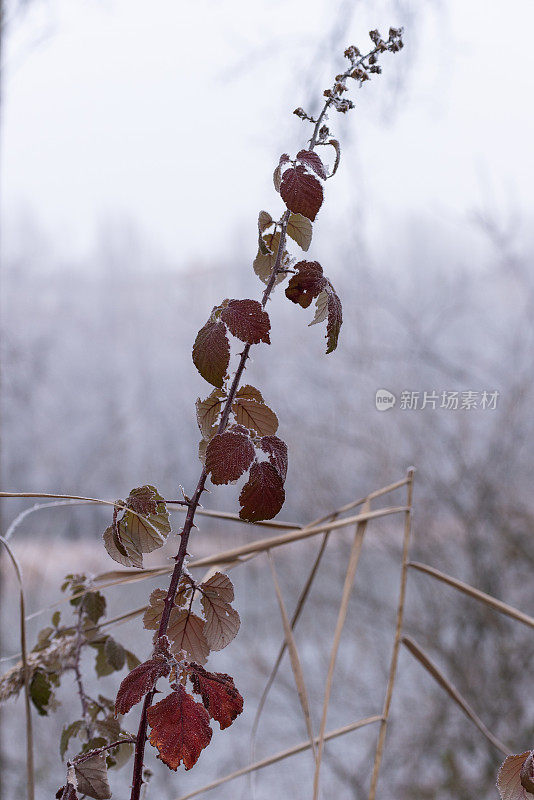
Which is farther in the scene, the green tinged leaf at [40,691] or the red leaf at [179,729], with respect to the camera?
the green tinged leaf at [40,691]

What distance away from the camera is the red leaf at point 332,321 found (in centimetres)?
24

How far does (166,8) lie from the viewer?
1292 mm

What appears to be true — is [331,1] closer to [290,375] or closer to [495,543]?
[290,375]

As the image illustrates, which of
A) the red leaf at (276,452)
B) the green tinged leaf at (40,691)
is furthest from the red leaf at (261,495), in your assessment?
the green tinged leaf at (40,691)

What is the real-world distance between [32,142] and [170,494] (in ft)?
3.16

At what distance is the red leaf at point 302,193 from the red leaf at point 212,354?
47 mm

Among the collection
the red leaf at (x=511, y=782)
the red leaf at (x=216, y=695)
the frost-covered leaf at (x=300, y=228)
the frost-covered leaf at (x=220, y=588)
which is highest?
the frost-covered leaf at (x=300, y=228)

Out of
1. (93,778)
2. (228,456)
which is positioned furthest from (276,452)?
(93,778)

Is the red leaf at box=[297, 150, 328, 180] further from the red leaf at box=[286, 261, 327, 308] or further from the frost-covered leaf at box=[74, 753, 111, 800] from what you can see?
the frost-covered leaf at box=[74, 753, 111, 800]

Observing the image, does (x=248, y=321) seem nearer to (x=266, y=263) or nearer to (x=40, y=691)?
(x=266, y=263)

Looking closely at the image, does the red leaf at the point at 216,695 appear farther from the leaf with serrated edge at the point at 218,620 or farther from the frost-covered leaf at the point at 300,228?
the frost-covered leaf at the point at 300,228

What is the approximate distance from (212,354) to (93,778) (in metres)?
0.14

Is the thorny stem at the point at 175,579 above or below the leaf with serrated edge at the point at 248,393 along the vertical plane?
below

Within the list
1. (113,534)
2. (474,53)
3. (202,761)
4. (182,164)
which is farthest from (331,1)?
(202,761)
